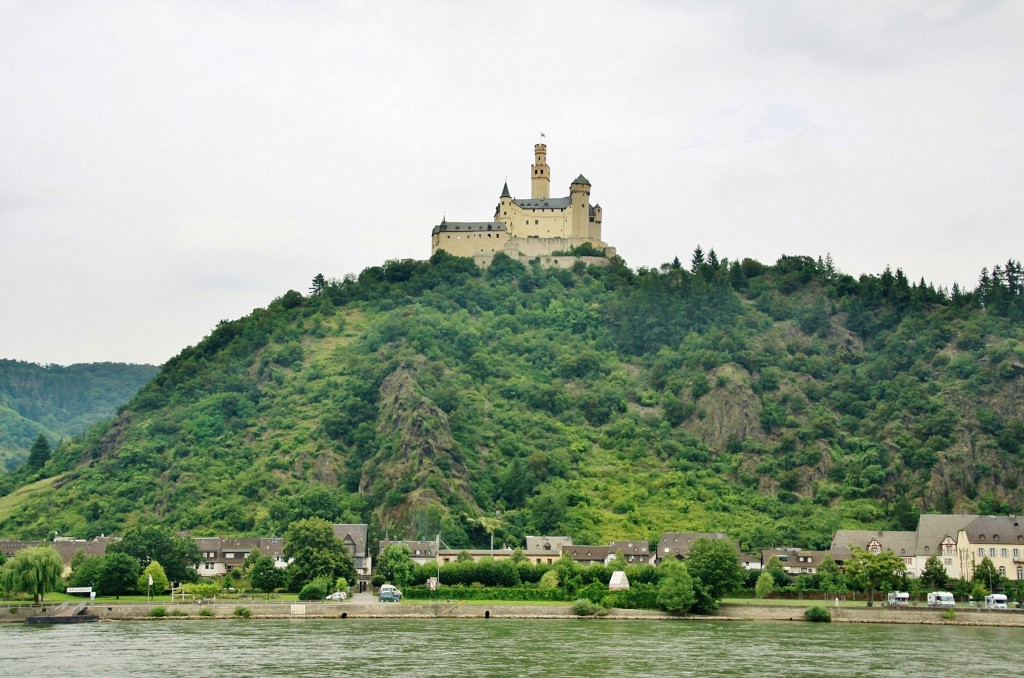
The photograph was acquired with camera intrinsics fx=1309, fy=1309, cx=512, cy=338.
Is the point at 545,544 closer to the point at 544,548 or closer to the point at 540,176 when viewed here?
the point at 544,548

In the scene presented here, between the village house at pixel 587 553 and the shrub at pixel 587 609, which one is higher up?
the village house at pixel 587 553

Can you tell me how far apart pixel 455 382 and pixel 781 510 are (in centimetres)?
4550

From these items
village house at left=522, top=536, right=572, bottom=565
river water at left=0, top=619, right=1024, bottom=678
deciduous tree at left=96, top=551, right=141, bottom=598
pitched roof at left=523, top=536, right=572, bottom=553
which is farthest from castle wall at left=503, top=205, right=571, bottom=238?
river water at left=0, top=619, right=1024, bottom=678

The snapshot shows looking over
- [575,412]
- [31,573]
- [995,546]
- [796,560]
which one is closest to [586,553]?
[796,560]

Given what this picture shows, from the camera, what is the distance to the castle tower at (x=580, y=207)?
192 m

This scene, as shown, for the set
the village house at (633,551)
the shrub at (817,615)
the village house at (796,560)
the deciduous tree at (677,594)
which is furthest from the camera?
the village house at (633,551)

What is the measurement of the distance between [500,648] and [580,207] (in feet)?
409

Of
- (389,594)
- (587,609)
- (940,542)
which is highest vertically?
(940,542)

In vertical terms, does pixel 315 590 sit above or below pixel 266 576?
below

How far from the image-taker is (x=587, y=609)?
309ft

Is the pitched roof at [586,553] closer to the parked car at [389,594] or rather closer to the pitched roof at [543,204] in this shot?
the parked car at [389,594]

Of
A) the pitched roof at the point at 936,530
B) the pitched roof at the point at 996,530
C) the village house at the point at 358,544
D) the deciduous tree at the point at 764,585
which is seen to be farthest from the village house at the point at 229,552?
the pitched roof at the point at 996,530

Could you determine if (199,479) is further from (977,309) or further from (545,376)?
(977,309)

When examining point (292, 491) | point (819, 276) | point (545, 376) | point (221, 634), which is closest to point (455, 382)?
point (545, 376)
